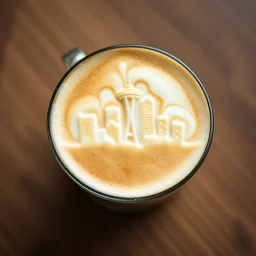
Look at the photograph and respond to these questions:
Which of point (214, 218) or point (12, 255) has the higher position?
point (12, 255)

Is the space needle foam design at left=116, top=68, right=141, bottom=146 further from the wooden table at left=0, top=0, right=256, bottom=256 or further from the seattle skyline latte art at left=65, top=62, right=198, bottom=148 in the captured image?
the wooden table at left=0, top=0, right=256, bottom=256

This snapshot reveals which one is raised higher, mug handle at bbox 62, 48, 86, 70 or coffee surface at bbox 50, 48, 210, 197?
mug handle at bbox 62, 48, 86, 70

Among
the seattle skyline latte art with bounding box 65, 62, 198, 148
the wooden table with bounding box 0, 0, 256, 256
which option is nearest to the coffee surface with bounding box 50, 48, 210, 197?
the seattle skyline latte art with bounding box 65, 62, 198, 148

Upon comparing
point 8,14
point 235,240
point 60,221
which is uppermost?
point 8,14

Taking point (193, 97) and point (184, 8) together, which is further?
point (184, 8)

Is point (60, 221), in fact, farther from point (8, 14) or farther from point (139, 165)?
point (8, 14)

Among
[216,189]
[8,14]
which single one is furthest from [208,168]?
[8,14]

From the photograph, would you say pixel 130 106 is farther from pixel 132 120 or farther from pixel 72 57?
pixel 72 57
